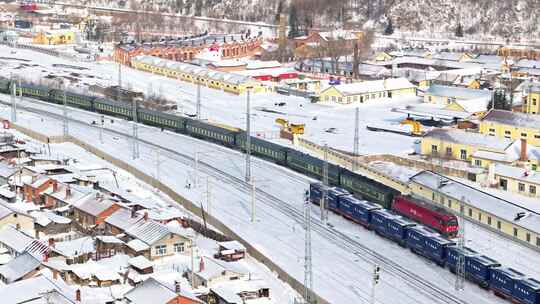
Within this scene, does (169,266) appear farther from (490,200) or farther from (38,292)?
(490,200)

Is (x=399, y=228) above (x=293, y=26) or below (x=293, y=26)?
below

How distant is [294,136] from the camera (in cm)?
5903

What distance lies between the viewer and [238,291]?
105ft

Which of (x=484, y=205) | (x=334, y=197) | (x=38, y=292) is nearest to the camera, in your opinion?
(x=38, y=292)

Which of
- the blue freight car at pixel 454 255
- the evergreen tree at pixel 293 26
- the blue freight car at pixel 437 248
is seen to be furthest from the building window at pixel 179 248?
the evergreen tree at pixel 293 26

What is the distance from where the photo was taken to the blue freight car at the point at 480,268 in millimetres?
32812

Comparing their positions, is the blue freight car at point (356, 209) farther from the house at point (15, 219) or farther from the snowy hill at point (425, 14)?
the snowy hill at point (425, 14)

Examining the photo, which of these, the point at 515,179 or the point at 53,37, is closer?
the point at 515,179

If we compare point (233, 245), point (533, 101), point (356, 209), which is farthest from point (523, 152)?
point (233, 245)

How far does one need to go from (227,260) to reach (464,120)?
34048 millimetres

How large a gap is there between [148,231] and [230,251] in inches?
153

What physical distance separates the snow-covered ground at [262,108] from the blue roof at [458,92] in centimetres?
344

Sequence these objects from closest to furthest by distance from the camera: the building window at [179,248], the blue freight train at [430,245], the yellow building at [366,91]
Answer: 1. the blue freight train at [430,245]
2. the building window at [179,248]
3. the yellow building at [366,91]

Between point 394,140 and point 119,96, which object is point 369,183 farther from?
point 119,96
